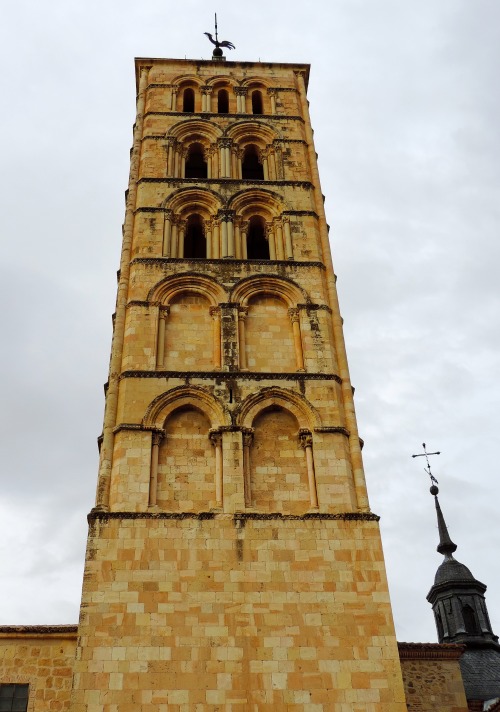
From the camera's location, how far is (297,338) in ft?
61.7

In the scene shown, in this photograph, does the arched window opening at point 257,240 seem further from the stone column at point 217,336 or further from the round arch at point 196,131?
the round arch at point 196,131

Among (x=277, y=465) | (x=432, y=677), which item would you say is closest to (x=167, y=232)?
(x=277, y=465)

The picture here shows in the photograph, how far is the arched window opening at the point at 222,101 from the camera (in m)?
27.2

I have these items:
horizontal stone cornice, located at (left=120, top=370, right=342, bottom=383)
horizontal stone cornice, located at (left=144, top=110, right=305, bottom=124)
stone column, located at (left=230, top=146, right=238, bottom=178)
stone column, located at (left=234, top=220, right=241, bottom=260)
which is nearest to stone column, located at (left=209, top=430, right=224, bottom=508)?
horizontal stone cornice, located at (left=120, top=370, right=342, bottom=383)

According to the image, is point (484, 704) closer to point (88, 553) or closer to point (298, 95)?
point (88, 553)

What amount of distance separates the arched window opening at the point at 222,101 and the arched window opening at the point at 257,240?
639 centimetres

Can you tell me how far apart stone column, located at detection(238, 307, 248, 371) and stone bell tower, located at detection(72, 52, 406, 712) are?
0.04 metres

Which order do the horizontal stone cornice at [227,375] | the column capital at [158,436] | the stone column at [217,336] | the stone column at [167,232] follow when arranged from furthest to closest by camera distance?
the stone column at [167,232], the stone column at [217,336], the horizontal stone cornice at [227,375], the column capital at [158,436]

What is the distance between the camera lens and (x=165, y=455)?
16.5 meters

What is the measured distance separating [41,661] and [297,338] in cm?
881

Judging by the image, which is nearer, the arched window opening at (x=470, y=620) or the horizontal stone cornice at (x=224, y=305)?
the horizontal stone cornice at (x=224, y=305)

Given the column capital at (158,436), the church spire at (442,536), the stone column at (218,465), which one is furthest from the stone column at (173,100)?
the church spire at (442,536)

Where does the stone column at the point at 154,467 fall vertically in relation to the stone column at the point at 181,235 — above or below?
below

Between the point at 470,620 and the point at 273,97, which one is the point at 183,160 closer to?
the point at 273,97
